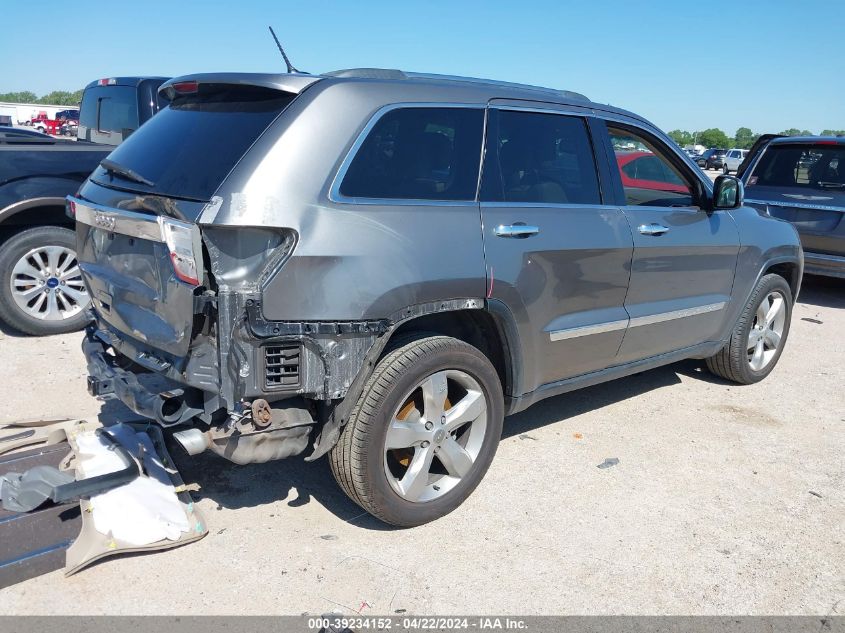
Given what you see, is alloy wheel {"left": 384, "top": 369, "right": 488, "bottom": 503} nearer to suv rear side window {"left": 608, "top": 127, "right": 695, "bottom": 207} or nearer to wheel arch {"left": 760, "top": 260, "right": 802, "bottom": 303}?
suv rear side window {"left": 608, "top": 127, "right": 695, "bottom": 207}

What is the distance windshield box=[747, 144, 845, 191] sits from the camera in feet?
26.8

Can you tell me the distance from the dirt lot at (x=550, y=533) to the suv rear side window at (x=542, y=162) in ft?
4.86

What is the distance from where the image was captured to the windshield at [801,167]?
8.17m

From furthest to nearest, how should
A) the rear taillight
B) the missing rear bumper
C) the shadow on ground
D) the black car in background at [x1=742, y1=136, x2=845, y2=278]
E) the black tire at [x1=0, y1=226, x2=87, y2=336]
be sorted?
1. the shadow on ground
2. the black car in background at [x1=742, y1=136, x2=845, y2=278]
3. the black tire at [x1=0, y1=226, x2=87, y2=336]
4. the missing rear bumper
5. the rear taillight

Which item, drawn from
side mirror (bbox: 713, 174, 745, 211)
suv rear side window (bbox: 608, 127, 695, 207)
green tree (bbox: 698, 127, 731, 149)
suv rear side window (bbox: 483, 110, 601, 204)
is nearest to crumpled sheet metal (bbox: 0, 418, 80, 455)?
suv rear side window (bbox: 483, 110, 601, 204)

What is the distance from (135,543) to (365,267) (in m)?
1.48

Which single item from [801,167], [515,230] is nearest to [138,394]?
[515,230]

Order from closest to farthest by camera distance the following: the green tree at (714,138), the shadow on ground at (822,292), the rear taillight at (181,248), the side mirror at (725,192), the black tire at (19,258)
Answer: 1. the rear taillight at (181,248)
2. the side mirror at (725,192)
3. the black tire at (19,258)
4. the shadow on ground at (822,292)
5. the green tree at (714,138)

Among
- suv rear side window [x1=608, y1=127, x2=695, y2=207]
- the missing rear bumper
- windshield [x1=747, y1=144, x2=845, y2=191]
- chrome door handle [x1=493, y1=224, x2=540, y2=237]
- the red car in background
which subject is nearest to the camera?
the missing rear bumper

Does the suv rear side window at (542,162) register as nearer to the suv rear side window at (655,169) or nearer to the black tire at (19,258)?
the suv rear side window at (655,169)

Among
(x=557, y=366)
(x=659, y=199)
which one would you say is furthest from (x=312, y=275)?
(x=659, y=199)

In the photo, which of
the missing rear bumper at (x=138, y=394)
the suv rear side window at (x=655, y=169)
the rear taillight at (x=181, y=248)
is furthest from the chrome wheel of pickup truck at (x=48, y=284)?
the suv rear side window at (x=655, y=169)

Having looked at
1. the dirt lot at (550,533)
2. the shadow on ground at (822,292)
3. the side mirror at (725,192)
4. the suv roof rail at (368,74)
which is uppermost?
the suv roof rail at (368,74)

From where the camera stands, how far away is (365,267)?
2.83m
